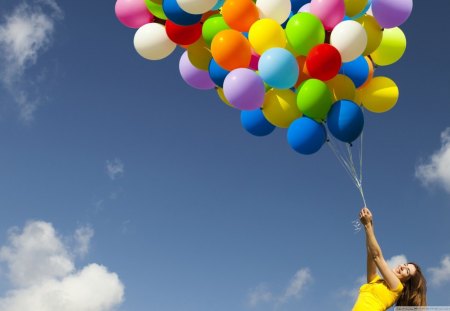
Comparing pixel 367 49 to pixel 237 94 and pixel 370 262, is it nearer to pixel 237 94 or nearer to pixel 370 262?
pixel 237 94

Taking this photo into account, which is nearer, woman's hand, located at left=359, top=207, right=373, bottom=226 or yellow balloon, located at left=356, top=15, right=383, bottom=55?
woman's hand, located at left=359, top=207, right=373, bottom=226

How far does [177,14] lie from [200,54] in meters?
0.71

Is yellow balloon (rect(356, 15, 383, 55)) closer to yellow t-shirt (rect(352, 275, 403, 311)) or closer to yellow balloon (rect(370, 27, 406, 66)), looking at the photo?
yellow balloon (rect(370, 27, 406, 66))

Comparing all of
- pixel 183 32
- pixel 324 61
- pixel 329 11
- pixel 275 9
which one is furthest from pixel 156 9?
pixel 324 61

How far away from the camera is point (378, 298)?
440 centimetres

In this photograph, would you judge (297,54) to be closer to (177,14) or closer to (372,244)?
(177,14)

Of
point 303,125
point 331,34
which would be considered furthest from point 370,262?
point 331,34

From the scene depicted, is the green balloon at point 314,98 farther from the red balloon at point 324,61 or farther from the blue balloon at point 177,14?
the blue balloon at point 177,14

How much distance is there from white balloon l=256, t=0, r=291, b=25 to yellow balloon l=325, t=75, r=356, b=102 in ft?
3.09

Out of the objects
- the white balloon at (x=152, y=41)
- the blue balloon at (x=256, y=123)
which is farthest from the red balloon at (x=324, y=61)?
the white balloon at (x=152, y=41)

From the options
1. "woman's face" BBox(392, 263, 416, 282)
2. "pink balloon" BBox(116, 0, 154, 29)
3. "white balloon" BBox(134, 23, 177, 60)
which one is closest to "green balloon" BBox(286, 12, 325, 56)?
"white balloon" BBox(134, 23, 177, 60)

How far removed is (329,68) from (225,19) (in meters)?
1.36

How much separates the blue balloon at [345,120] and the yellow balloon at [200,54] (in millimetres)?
1799

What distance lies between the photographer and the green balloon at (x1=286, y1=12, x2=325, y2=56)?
5570 mm
